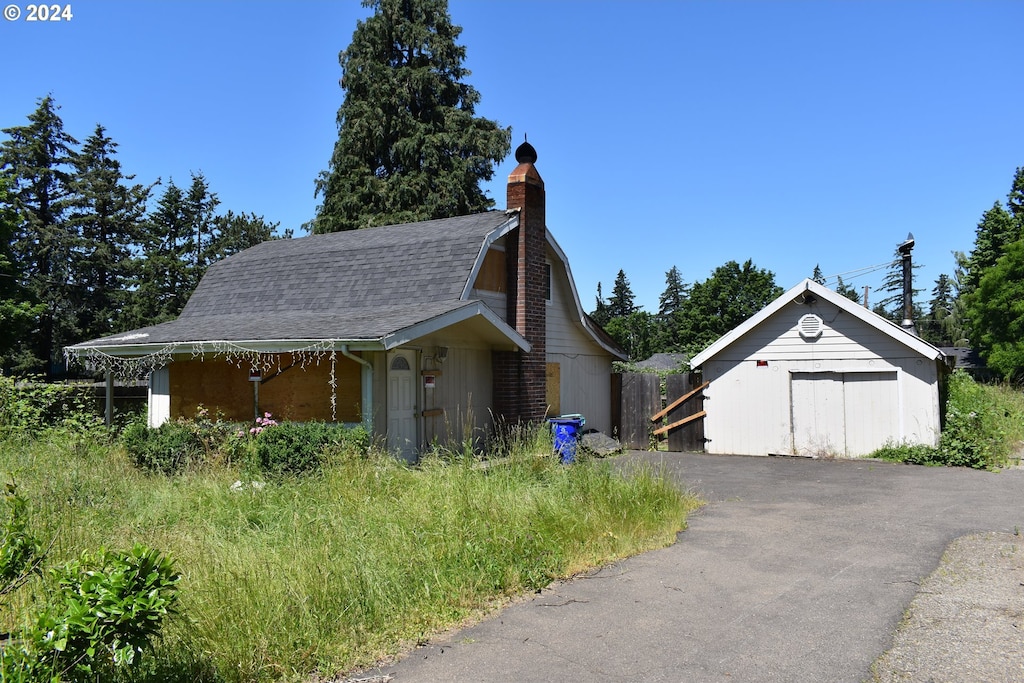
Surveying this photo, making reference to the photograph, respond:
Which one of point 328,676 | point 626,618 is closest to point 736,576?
point 626,618

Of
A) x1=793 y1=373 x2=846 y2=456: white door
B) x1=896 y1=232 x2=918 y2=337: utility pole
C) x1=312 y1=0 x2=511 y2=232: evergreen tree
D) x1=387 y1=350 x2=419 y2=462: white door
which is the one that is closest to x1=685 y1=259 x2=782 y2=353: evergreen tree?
x1=312 y1=0 x2=511 y2=232: evergreen tree

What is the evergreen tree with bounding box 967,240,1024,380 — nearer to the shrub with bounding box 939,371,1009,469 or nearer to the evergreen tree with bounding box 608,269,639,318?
the shrub with bounding box 939,371,1009,469

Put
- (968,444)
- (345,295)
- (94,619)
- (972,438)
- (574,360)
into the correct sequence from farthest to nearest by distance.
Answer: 1. (574,360)
2. (345,295)
3. (972,438)
4. (968,444)
5. (94,619)

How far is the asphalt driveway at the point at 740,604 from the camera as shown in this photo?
5.00 metres

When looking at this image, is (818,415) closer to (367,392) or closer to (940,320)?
(367,392)

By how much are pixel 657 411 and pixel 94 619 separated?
1697cm

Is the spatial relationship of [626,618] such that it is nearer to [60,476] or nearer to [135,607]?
[135,607]

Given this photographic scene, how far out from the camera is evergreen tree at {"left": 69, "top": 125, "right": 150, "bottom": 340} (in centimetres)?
3953

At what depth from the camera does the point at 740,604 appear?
6324 mm

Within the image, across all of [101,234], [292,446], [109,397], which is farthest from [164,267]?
[292,446]

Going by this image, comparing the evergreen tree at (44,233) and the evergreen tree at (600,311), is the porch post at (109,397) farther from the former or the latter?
the evergreen tree at (600,311)

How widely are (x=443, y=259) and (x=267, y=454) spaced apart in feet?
19.3

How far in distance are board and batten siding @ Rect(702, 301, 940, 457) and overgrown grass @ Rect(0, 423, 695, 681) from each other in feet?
Answer: 25.3

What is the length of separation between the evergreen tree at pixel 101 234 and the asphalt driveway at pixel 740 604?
37.3m
